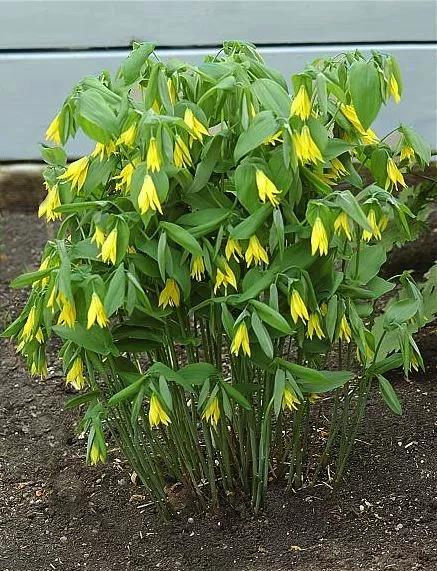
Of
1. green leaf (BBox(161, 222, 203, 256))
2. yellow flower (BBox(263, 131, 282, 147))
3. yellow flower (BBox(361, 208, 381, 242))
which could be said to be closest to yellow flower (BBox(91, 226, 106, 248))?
green leaf (BBox(161, 222, 203, 256))

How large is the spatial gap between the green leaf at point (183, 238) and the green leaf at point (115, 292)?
105mm

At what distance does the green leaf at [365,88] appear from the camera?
1.56m

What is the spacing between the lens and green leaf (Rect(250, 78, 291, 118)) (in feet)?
5.10

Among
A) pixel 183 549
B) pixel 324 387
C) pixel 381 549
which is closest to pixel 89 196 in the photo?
pixel 324 387

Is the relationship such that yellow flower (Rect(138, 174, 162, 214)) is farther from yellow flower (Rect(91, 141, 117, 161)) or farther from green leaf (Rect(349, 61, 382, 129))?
green leaf (Rect(349, 61, 382, 129))


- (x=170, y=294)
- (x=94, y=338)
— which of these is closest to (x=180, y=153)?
(x=170, y=294)

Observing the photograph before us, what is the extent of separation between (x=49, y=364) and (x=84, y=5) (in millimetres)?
1539

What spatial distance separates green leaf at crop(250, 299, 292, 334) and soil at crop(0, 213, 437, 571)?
0.64 m

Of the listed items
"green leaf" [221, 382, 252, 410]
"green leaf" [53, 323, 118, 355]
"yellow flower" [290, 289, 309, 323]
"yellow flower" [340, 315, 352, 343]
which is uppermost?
"yellow flower" [290, 289, 309, 323]

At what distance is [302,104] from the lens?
4.93ft

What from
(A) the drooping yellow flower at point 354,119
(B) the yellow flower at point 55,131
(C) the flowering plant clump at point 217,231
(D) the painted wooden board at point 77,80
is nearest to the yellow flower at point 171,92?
(C) the flowering plant clump at point 217,231

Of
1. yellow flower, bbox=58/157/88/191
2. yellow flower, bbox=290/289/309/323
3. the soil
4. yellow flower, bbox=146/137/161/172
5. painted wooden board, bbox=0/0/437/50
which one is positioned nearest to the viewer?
yellow flower, bbox=146/137/161/172

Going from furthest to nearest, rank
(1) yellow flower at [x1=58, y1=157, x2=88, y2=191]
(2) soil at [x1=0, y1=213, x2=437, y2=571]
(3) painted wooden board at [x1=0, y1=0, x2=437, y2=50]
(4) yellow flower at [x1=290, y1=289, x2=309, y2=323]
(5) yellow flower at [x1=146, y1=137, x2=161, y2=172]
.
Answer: (3) painted wooden board at [x1=0, y1=0, x2=437, y2=50] → (2) soil at [x1=0, y1=213, x2=437, y2=571] → (1) yellow flower at [x1=58, y1=157, x2=88, y2=191] → (4) yellow flower at [x1=290, y1=289, x2=309, y2=323] → (5) yellow flower at [x1=146, y1=137, x2=161, y2=172]

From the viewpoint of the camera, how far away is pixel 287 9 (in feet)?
11.7
